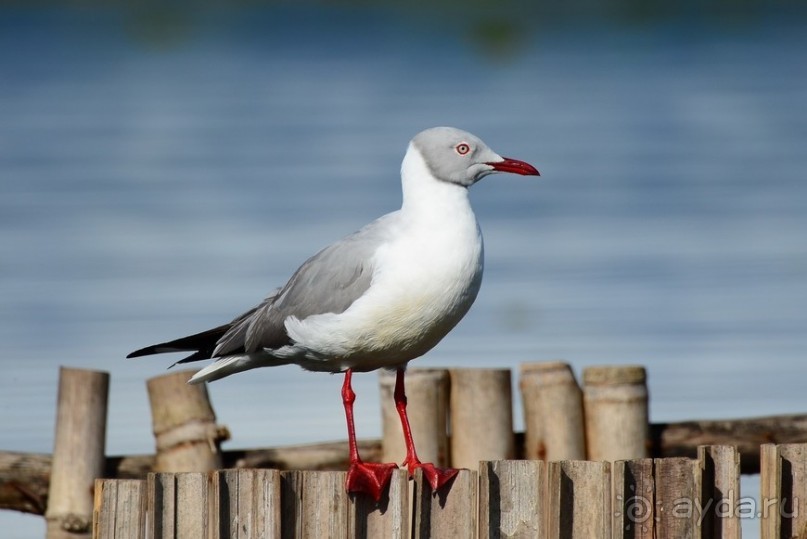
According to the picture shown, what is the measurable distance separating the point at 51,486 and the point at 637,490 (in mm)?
2989

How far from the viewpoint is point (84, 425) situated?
219 inches

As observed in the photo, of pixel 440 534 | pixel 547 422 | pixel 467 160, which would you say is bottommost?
pixel 440 534

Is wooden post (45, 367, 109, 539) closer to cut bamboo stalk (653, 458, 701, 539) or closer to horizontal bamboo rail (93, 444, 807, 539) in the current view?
horizontal bamboo rail (93, 444, 807, 539)

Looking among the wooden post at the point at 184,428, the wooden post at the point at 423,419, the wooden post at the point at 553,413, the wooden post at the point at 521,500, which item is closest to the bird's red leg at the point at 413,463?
the wooden post at the point at 521,500

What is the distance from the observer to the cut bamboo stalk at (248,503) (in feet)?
10.9

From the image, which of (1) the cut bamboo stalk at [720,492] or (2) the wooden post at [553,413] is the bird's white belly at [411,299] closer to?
(1) the cut bamboo stalk at [720,492]

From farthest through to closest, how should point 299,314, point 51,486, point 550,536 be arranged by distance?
point 51,486
point 299,314
point 550,536

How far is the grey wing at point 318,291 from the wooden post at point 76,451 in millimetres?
1076

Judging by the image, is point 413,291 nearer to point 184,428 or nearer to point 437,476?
point 437,476

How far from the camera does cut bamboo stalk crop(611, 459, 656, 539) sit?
3.27 metres

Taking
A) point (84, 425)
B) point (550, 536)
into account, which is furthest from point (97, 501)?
point (84, 425)

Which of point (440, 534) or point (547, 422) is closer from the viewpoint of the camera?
point (440, 534)

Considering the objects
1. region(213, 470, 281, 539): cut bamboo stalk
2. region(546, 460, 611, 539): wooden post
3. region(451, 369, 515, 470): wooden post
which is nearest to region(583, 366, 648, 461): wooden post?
region(451, 369, 515, 470): wooden post

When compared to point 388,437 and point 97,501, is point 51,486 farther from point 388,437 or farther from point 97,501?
point 97,501
